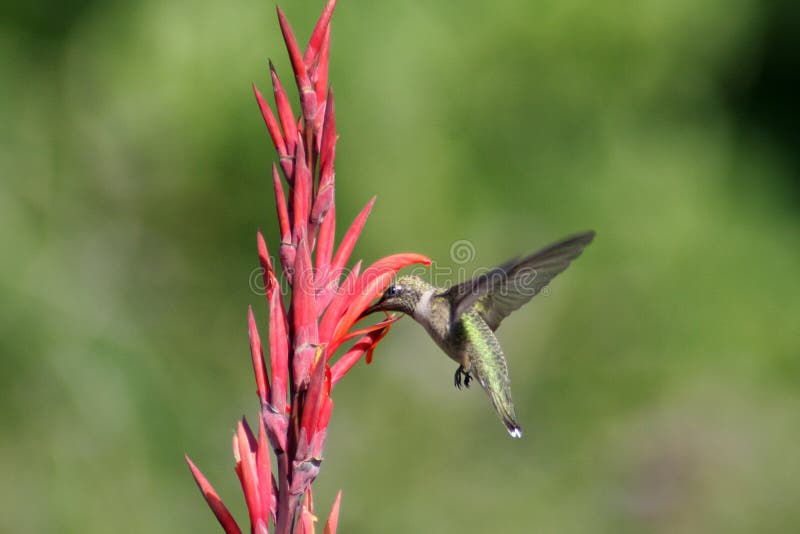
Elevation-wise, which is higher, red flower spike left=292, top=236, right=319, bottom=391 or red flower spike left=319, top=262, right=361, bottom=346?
red flower spike left=319, top=262, right=361, bottom=346

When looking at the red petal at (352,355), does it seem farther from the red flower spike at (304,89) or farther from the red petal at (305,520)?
the red flower spike at (304,89)

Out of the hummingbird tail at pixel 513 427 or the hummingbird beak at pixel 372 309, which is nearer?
the hummingbird beak at pixel 372 309

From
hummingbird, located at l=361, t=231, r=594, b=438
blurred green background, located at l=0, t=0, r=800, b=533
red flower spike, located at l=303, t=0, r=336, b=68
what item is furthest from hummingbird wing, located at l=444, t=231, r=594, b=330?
blurred green background, located at l=0, t=0, r=800, b=533

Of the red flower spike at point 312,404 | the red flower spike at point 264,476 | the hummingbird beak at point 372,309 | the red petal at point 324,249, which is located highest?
the hummingbird beak at point 372,309

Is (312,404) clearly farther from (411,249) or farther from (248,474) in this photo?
(411,249)

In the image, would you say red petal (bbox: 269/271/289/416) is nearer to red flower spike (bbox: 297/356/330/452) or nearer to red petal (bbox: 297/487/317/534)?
red flower spike (bbox: 297/356/330/452)

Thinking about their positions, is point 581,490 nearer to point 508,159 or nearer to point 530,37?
point 508,159

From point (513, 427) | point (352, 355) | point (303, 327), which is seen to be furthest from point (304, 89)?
point (513, 427)

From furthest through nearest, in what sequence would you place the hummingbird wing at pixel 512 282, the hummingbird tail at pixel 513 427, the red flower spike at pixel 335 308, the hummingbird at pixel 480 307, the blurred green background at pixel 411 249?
1. the blurred green background at pixel 411 249
2. the hummingbird tail at pixel 513 427
3. the hummingbird at pixel 480 307
4. the hummingbird wing at pixel 512 282
5. the red flower spike at pixel 335 308

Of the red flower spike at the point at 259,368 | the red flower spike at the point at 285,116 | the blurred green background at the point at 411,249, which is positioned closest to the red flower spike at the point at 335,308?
the red flower spike at the point at 259,368
